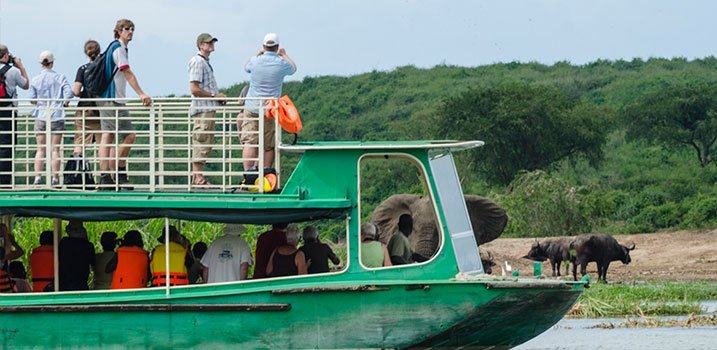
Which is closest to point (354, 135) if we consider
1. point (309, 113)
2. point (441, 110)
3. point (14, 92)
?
point (309, 113)

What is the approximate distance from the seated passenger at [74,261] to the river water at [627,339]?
5912 mm

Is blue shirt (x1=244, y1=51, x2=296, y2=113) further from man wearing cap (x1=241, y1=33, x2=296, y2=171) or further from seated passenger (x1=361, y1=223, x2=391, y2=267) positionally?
seated passenger (x1=361, y1=223, x2=391, y2=267)

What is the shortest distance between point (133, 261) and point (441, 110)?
34.1 metres

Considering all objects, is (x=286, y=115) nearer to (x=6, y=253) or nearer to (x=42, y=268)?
(x=42, y=268)

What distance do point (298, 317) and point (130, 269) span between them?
169 centimetres

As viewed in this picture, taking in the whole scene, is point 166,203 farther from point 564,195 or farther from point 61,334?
point 564,195

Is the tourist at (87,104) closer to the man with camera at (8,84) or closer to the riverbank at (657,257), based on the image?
the man with camera at (8,84)

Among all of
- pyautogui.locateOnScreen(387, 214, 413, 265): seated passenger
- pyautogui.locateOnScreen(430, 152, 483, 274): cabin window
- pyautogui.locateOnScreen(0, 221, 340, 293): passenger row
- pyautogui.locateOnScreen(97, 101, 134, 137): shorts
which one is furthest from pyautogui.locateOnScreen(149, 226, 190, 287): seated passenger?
pyautogui.locateOnScreen(430, 152, 483, 274): cabin window

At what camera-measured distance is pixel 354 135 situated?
59969mm

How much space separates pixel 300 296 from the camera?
12648mm

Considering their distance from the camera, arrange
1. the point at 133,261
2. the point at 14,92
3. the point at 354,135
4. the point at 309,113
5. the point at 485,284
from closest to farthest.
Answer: the point at 485,284
the point at 133,261
the point at 14,92
the point at 354,135
the point at 309,113

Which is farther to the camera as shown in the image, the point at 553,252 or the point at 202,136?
the point at 553,252

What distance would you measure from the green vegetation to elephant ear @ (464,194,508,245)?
1386cm

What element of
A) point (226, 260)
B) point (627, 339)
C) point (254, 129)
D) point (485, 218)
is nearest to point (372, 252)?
point (226, 260)
